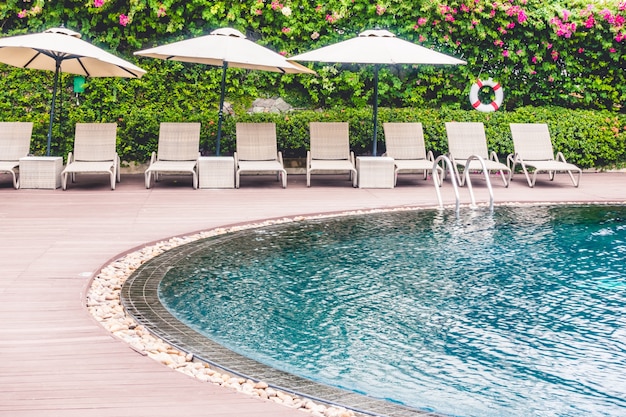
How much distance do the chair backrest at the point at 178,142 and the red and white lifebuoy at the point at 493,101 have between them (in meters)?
5.08

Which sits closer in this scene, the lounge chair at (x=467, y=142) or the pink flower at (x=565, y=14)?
the lounge chair at (x=467, y=142)

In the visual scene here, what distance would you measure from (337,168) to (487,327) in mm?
6610

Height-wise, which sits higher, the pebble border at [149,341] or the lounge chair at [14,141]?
the lounge chair at [14,141]

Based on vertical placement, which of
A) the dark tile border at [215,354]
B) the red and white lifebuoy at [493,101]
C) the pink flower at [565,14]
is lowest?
Result: the dark tile border at [215,354]

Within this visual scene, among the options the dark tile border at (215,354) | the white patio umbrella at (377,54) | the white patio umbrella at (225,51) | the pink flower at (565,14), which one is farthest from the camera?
the pink flower at (565,14)

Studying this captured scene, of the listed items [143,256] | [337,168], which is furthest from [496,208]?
[143,256]

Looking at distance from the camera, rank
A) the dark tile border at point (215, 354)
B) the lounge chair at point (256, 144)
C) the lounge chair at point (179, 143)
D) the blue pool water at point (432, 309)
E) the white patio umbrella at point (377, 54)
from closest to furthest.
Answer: the dark tile border at point (215, 354) → the blue pool water at point (432, 309) → the white patio umbrella at point (377, 54) → the lounge chair at point (179, 143) → the lounge chair at point (256, 144)

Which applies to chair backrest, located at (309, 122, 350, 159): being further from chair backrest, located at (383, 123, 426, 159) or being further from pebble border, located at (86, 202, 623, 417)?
pebble border, located at (86, 202, 623, 417)

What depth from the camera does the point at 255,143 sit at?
39.5 feet

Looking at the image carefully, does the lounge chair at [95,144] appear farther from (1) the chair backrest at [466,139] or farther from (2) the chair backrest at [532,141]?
(2) the chair backrest at [532,141]

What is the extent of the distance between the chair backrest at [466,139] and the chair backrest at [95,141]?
198 inches

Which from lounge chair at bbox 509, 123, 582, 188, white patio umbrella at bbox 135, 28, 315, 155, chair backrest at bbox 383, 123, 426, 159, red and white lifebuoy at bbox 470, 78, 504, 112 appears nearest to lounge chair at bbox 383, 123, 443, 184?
chair backrest at bbox 383, 123, 426, 159

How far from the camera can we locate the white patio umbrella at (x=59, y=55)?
10.4 metres

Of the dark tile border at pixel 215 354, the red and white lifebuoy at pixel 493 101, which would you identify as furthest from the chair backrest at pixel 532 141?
the dark tile border at pixel 215 354
